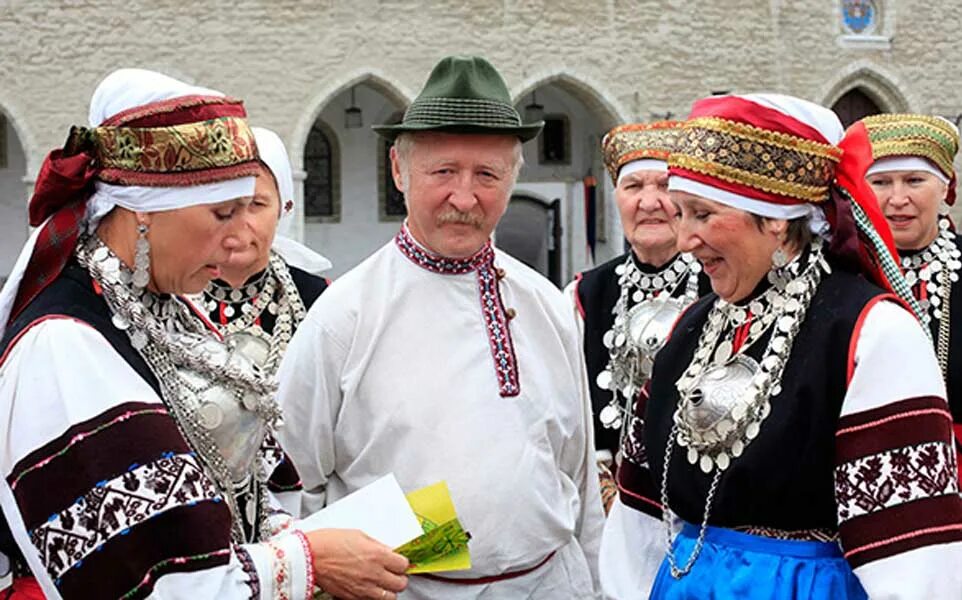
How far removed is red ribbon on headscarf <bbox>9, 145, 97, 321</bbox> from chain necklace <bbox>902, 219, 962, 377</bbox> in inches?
127

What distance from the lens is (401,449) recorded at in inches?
125

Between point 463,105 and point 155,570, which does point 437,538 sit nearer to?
point 155,570

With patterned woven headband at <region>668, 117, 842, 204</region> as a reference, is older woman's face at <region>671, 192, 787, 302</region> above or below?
below

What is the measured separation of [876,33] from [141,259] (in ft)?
70.8

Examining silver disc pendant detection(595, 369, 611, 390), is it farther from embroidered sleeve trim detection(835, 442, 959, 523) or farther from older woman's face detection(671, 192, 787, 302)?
embroidered sleeve trim detection(835, 442, 959, 523)

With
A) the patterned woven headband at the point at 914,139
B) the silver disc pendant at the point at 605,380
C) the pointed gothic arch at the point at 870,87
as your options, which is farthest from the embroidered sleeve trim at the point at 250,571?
the pointed gothic arch at the point at 870,87

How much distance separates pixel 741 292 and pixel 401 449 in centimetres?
99

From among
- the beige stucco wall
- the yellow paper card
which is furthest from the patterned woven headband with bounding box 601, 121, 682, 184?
the beige stucco wall

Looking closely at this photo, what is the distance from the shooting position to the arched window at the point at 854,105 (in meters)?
22.3

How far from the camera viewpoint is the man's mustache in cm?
322

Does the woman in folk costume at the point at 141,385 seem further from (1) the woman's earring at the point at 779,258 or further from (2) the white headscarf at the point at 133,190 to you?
(1) the woman's earring at the point at 779,258

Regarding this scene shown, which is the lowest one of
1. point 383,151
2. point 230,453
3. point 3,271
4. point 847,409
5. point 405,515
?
point 3,271

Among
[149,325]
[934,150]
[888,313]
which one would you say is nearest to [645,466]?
[888,313]

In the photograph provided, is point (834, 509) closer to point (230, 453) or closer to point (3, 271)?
point (230, 453)
